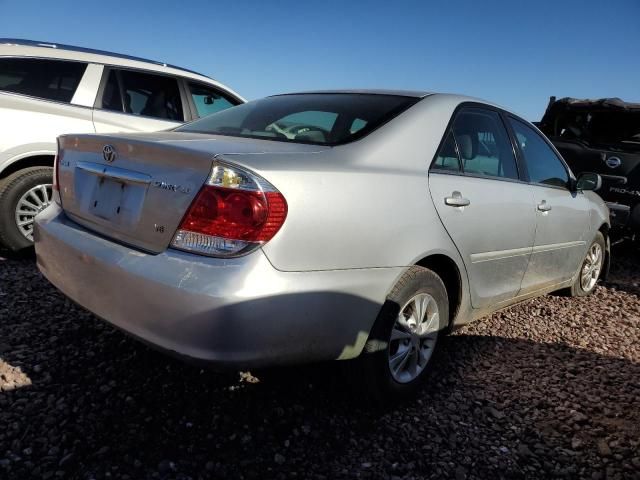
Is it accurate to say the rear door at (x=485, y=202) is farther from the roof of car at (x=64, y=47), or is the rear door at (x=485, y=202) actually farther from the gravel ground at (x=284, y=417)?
the roof of car at (x=64, y=47)

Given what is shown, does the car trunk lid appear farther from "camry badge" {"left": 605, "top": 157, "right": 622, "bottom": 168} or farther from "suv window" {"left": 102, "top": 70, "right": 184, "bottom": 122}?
"camry badge" {"left": 605, "top": 157, "right": 622, "bottom": 168}

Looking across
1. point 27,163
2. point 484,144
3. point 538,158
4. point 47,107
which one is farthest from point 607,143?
point 27,163

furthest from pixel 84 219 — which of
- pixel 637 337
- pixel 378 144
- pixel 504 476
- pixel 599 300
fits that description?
pixel 599 300

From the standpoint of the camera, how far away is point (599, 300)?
15.0 ft

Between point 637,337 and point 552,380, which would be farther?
point 637,337

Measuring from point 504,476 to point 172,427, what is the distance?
1.40m

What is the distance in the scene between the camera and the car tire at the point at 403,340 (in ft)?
7.11

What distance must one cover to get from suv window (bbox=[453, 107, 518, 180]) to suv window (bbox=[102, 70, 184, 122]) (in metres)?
3.17

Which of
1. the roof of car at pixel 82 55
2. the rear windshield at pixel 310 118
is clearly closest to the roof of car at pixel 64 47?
the roof of car at pixel 82 55

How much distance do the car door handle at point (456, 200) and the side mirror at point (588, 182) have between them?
1.84m

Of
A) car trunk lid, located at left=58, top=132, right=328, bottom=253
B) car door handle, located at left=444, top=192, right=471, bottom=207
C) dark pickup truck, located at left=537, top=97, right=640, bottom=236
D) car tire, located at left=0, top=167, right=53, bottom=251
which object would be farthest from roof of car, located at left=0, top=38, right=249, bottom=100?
dark pickup truck, located at left=537, top=97, right=640, bottom=236

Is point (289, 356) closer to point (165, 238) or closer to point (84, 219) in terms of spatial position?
point (165, 238)

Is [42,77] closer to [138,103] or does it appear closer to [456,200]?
[138,103]

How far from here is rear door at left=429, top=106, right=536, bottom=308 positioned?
2471 millimetres
